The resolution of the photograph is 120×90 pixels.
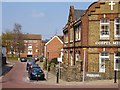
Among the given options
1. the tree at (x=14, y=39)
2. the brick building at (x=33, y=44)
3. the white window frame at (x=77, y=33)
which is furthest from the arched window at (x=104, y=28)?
the brick building at (x=33, y=44)

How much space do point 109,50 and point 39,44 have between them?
11626cm

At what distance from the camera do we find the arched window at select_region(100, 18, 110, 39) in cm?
3312

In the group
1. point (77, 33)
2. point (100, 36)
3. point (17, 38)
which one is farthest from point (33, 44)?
point (100, 36)

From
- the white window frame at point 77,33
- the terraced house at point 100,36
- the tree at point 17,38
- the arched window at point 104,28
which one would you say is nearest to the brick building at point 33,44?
the tree at point 17,38

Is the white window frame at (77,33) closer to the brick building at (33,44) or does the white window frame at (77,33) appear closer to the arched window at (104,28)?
the arched window at (104,28)

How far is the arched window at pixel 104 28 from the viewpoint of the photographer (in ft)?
109

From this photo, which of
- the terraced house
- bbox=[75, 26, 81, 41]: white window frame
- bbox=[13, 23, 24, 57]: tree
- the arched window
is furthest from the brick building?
the arched window

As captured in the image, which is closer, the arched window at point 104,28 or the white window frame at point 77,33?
the arched window at point 104,28

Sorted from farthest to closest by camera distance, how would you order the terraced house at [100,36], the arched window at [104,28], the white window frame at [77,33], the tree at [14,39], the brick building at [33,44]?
the brick building at [33,44]
the tree at [14,39]
the white window frame at [77,33]
the arched window at [104,28]
the terraced house at [100,36]

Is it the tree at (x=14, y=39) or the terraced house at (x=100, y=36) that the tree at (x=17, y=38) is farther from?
the terraced house at (x=100, y=36)

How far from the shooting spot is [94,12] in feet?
109

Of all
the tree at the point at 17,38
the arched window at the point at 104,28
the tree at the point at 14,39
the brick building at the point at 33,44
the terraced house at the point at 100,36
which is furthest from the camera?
the brick building at the point at 33,44

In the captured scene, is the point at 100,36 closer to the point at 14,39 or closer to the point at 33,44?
the point at 14,39

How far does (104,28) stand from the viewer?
3331 centimetres
